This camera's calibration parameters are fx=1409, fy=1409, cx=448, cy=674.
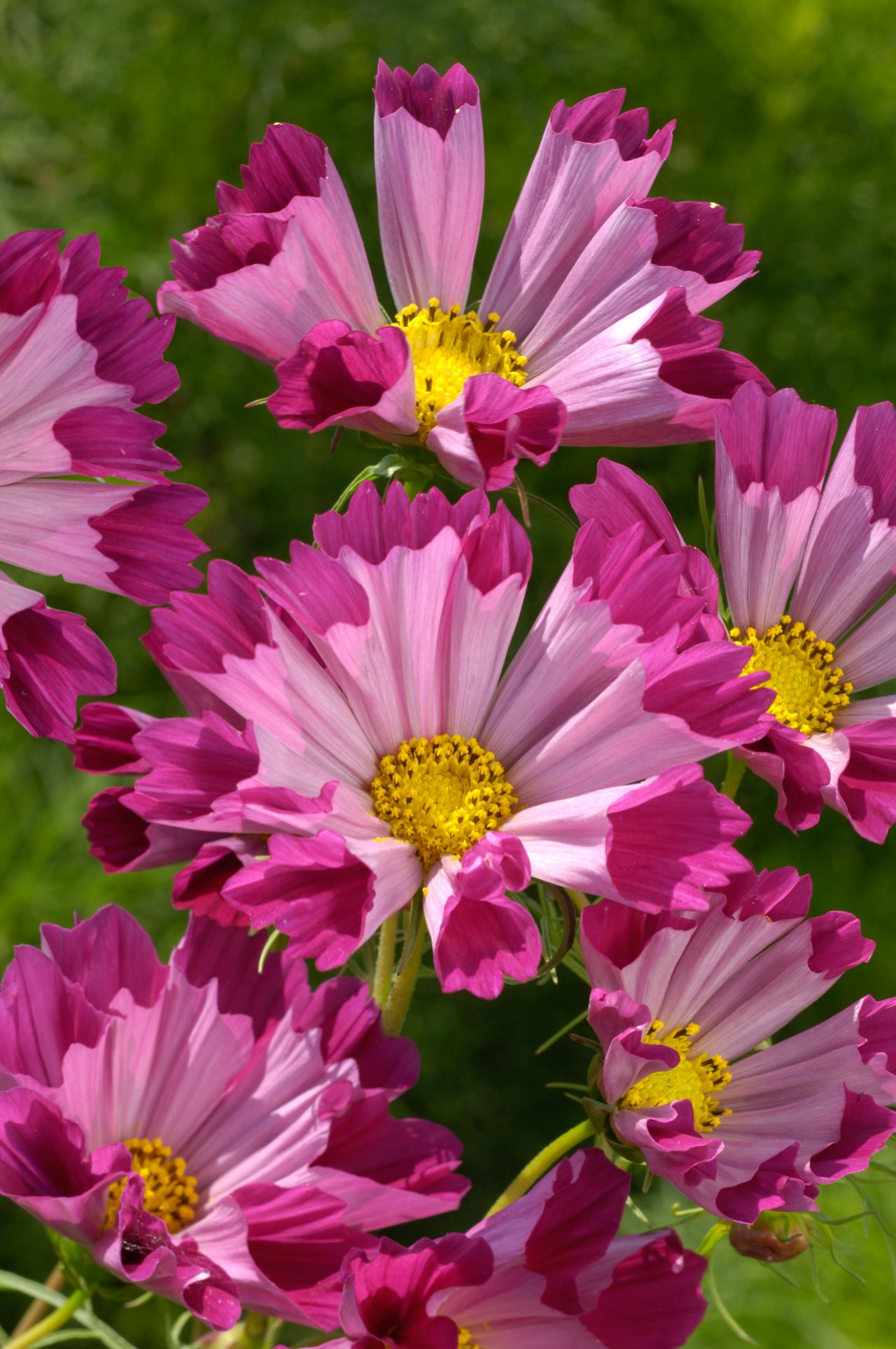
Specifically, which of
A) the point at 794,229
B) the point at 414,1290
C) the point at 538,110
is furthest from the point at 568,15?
the point at 414,1290

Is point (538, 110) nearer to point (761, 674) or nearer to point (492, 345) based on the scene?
point (492, 345)

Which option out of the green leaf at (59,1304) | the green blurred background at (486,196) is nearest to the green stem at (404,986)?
the green leaf at (59,1304)

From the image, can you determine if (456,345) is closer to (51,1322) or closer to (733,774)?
(733,774)

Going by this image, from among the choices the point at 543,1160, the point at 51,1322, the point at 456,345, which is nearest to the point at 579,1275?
the point at 543,1160

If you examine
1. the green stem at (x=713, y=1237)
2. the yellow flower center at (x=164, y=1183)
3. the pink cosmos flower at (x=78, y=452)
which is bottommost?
the green stem at (x=713, y=1237)

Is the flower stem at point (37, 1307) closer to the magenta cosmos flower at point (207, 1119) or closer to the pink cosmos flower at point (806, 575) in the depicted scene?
the magenta cosmos flower at point (207, 1119)

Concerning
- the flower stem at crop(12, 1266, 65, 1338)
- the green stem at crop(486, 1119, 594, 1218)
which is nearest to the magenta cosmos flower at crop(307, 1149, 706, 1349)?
the green stem at crop(486, 1119, 594, 1218)

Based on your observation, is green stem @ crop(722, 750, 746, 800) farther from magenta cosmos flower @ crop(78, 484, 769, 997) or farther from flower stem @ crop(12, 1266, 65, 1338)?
flower stem @ crop(12, 1266, 65, 1338)

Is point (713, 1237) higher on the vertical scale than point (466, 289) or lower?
lower
